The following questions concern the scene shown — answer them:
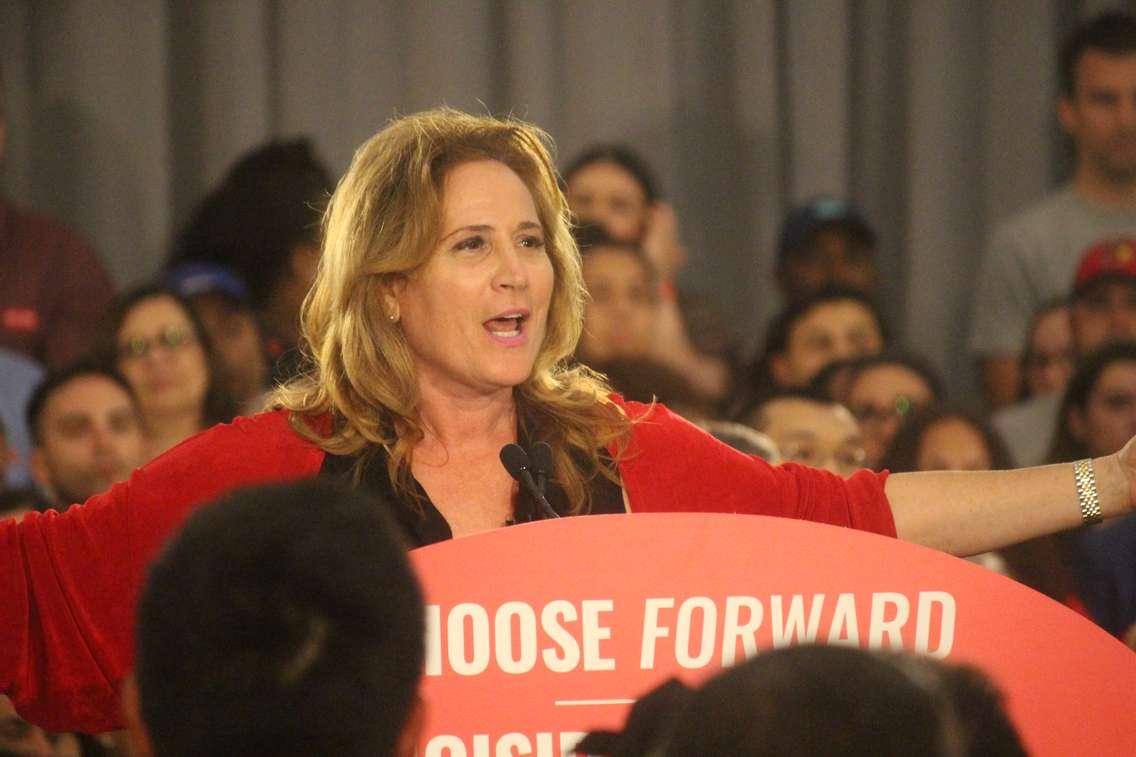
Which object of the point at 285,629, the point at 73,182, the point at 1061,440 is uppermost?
the point at 285,629

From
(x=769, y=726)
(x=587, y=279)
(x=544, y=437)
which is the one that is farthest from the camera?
(x=587, y=279)

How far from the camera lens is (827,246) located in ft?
19.2

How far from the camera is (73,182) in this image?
611cm

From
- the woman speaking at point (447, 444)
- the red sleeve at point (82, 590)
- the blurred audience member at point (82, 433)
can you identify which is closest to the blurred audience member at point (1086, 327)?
the blurred audience member at point (82, 433)

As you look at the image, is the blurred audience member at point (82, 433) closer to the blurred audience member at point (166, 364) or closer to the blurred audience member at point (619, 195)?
the blurred audience member at point (166, 364)

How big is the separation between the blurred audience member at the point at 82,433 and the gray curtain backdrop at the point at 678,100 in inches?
65.0

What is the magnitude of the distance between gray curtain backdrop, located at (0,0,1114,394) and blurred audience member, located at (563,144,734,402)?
2.15 ft

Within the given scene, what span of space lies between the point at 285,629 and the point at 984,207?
5.47 m

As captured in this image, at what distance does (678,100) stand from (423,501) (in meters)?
4.10

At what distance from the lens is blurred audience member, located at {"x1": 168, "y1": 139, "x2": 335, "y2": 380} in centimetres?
504

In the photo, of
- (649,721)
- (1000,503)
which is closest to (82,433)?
(1000,503)

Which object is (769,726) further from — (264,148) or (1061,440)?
(264,148)

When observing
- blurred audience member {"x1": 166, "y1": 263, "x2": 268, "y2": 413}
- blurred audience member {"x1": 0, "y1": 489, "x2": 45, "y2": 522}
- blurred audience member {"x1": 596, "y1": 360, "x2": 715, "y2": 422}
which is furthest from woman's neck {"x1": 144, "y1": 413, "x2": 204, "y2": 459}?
blurred audience member {"x1": 596, "y1": 360, "x2": 715, "y2": 422}

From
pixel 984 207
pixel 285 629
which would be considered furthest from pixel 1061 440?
pixel 285 629
